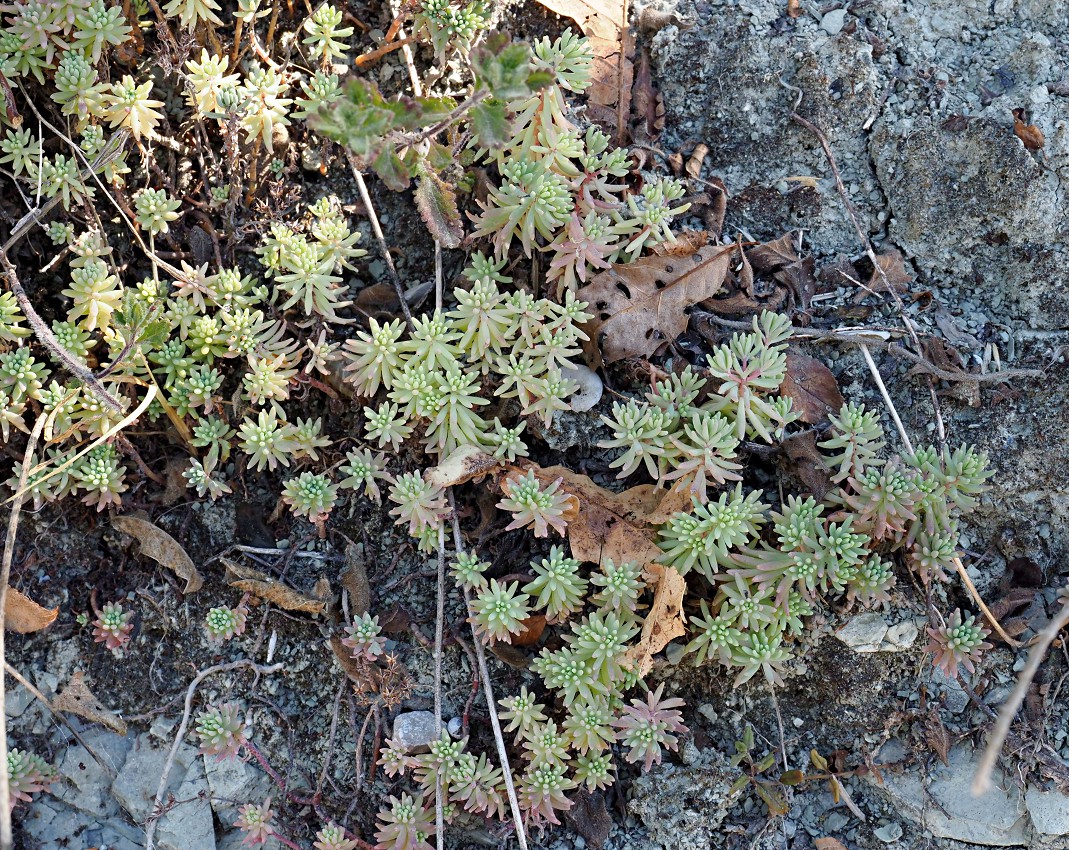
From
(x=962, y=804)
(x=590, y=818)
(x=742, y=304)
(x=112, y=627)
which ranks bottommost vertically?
(x=590, y=818)

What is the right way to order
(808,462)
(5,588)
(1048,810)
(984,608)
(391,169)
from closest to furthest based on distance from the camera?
(5,588)
(391,169)
(1048,810)
(984,608)
(808,462)

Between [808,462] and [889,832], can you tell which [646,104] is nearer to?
[808,462]

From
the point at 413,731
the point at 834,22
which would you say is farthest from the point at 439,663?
the point at 834,22

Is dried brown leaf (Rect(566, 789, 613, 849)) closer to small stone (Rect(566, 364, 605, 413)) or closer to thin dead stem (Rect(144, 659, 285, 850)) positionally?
thin dead stem (Rect(144, 659, 285, 850))

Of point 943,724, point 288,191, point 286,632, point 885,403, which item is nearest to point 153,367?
point 288,191

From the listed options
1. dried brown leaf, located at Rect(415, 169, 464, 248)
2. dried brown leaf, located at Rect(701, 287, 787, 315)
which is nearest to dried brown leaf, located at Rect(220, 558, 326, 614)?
dried brown leaf, located at Rect(415, 169, 464, 248)

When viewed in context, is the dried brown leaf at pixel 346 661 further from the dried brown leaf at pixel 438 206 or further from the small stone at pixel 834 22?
the small stone at pixel 834 22
